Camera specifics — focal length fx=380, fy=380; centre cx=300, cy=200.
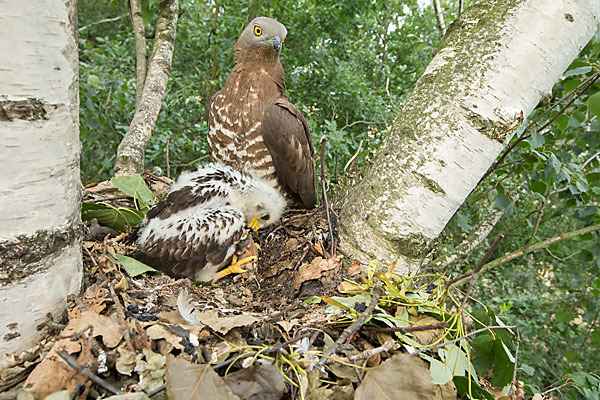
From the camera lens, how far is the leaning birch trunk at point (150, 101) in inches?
97.0

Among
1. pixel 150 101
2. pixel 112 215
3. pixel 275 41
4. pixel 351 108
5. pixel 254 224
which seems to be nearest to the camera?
pixel 112 215

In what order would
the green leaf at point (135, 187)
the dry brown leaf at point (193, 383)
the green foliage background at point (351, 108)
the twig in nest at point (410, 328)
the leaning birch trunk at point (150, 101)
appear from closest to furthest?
the dry brown leaf at point (193, 383) → the twig in nest at point (410, 328) → the green leaf at point (135, 187) → the leaning birch trunk at point (150, 101) → the green foliage background at point (351, 108)

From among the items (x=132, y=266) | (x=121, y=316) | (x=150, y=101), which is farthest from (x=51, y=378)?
(x=150, y=101)

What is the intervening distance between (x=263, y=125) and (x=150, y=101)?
2.73 ft

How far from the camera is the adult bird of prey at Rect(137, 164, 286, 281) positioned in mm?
1871

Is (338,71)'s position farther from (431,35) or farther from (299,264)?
(299,264)

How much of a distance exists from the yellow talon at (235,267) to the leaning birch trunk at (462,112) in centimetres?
62

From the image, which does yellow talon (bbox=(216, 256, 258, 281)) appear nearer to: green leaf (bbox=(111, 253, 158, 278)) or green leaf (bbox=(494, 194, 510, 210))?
green leaf (bbox=(111, 253, 158, 278))

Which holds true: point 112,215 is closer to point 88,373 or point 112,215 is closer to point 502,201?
point 88,373

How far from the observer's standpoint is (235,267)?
6.61 ft

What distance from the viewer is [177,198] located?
6.63ft

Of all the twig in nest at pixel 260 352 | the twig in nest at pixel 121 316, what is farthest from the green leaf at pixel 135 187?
the twig in nest at pixel 260 352

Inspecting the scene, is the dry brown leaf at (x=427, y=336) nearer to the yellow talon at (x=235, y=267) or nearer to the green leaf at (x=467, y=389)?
the green leaf at (x=467, y=389)

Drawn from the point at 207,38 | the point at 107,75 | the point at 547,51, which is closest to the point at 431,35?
the point at 207,38
